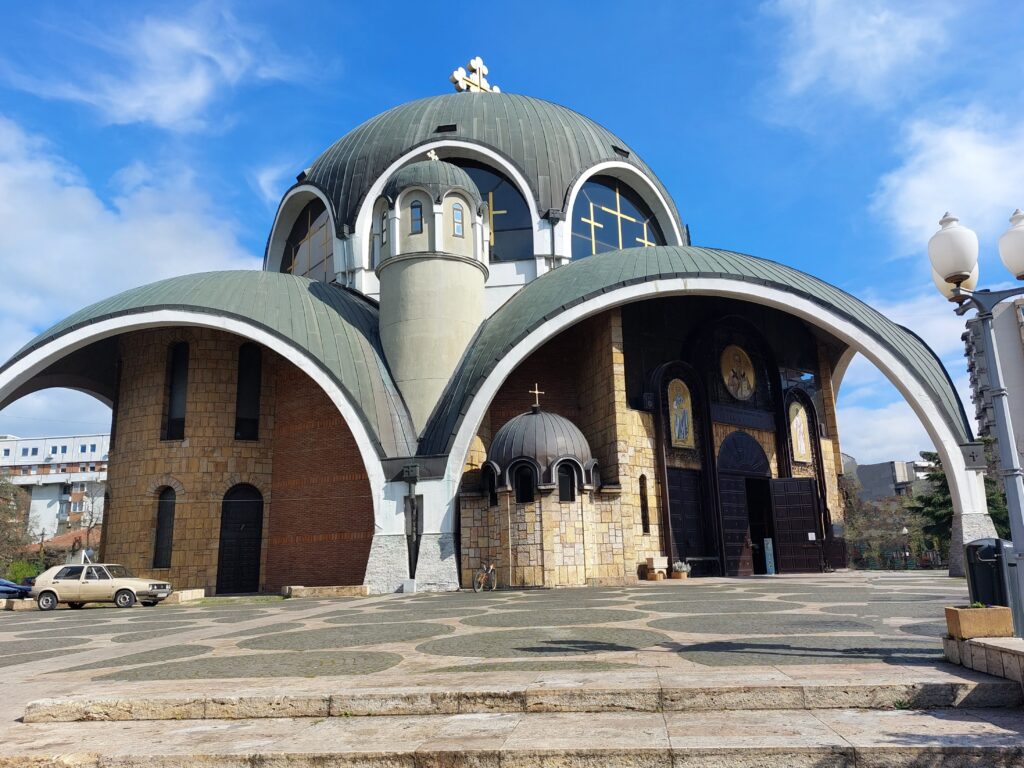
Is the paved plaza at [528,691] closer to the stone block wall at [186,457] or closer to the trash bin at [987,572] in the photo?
the trash bin at [987,572]

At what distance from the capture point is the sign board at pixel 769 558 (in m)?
20.8

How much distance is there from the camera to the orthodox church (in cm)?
1725

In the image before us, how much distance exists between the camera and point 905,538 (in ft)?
119

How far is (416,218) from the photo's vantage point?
20.5 meters

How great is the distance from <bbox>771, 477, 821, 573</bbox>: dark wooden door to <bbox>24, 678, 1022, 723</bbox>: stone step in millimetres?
17039

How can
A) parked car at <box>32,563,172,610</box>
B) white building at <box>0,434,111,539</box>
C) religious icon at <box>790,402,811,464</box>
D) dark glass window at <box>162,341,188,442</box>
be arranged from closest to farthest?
1. parked car at <box>32,563,172,610</box>
2. dark glass window at <box>162,341,188,442</box>
3. religious icon at <box>790,402,811,464</box>
4. white building at <box>0,434,111,539</box>

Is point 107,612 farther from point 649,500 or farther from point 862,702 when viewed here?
point 862,702

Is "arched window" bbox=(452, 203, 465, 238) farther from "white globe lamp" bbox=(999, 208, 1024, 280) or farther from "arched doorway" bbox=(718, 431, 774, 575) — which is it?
"white globe lamp" bbox=(999, 208, 1024, 280)

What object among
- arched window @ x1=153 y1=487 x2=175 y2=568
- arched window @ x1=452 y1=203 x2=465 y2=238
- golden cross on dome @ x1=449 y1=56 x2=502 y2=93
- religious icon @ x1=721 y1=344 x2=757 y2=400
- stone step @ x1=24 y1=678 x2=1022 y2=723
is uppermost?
golden cross on dome @ x1=449 y1=56 x2=502 y2=93

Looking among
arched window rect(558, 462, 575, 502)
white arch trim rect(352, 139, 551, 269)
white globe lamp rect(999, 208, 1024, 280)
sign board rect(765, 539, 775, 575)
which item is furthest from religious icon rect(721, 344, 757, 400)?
white globe lamp rect(999, 208, 1024, 280)

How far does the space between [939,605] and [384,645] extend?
7352 millimetres

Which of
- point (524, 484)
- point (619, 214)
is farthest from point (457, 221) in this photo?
point (524, 484)

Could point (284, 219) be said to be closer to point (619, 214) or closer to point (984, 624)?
point (619, 214)

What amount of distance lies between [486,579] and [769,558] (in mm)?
8751
